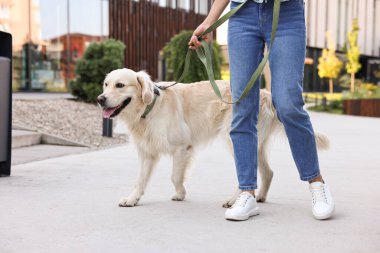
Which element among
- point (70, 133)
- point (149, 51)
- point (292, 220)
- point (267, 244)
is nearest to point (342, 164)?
point (292, 220)

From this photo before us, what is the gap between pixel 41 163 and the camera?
6.25 metres

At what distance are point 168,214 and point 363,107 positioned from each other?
59.2 ft

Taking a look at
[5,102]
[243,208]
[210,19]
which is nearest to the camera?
[243,208]

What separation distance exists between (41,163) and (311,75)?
42375 millimetres

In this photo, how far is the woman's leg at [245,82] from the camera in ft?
11.5

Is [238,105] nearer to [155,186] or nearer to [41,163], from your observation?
[155,186]

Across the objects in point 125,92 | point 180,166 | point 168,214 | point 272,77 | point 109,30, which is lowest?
point 168,214

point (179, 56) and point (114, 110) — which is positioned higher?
point (179, 56)

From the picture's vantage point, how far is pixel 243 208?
3.47m

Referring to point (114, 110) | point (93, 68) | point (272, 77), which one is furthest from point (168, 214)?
point (93, 68)

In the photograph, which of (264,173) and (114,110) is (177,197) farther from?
(114,110)

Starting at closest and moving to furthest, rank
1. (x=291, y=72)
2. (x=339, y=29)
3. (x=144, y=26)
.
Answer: (x=291, y=72), (x=144, y=26), (x=339, y=29)

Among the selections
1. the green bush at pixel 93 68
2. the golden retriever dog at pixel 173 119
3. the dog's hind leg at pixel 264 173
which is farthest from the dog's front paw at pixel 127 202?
the green bush at pixel 93 68

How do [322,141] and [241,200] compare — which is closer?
[241,200]
